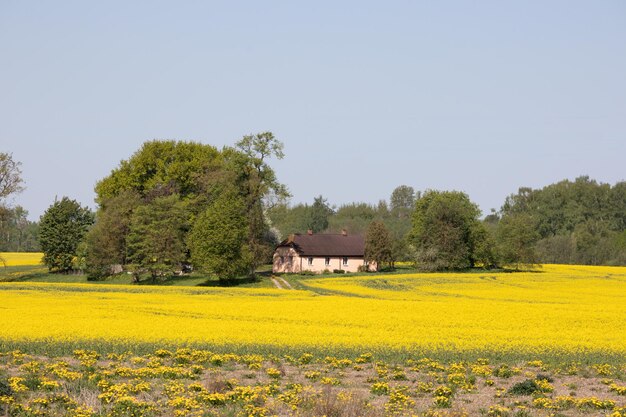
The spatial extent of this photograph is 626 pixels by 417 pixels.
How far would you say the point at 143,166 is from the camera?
292 feet

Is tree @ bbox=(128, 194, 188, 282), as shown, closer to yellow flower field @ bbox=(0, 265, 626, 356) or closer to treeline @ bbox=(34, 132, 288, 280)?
treeline @ bbox=(34, 132, 288, 280)

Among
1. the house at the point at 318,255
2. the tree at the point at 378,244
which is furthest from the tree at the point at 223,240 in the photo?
the tree at the point at 378,244

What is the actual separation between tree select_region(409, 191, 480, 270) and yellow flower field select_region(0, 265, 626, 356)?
98.3 feet

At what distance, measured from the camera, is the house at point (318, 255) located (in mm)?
94250

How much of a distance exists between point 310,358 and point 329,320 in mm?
11538

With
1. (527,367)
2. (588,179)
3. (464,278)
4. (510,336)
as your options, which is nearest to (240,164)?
(464,278)

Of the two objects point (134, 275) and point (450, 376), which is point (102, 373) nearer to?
point (450, 376)

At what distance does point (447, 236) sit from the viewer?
298ft

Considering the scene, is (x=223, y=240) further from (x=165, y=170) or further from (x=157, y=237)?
(x=165, y=170)

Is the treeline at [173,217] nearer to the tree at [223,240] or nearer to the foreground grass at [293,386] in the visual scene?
the tree at [223,240]

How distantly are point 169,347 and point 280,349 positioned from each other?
12.3 feet

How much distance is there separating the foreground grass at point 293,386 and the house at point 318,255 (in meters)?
68.0

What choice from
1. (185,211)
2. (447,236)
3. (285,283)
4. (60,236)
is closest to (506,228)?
(447,236)

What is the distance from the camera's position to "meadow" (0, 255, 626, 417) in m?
17.6
